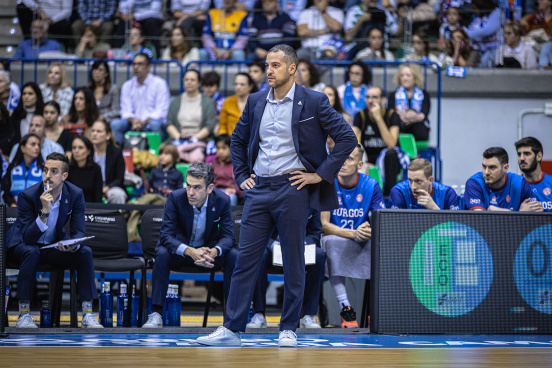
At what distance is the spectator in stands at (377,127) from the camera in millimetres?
10984

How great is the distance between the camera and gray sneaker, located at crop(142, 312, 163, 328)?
7.23m

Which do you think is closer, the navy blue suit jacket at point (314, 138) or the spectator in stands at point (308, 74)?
the navy blue suit jacket at point (314, 138)

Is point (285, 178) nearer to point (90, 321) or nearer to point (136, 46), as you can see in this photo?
point (90, 321)

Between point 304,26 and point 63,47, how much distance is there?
4.07 meters

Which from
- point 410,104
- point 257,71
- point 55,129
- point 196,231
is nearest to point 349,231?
point 196,231

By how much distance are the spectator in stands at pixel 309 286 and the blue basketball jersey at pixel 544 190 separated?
7.67 ft

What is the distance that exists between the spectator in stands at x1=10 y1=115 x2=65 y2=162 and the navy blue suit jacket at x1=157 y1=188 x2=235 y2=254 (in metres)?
3.03

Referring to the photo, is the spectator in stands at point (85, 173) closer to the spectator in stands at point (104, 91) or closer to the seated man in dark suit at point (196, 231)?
the seated man in dark suit at point (196, 231)

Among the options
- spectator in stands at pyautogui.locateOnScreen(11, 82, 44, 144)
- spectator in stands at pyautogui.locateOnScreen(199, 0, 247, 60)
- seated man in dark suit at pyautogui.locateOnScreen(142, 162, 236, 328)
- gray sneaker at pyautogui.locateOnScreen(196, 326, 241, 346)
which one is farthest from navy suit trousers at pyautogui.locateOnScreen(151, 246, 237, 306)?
spectator in stands at pyautogui.locateOnScreen(199, 0, 247, 60)

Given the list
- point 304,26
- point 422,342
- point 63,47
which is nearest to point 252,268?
point 422,342

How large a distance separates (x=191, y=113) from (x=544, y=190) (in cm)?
518

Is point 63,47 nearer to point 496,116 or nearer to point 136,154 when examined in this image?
point 136,154

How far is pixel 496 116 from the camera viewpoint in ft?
43.1

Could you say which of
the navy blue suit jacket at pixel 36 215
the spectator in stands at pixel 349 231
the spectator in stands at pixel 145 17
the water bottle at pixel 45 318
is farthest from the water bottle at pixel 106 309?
the spectator in stands at pixel 145 17
